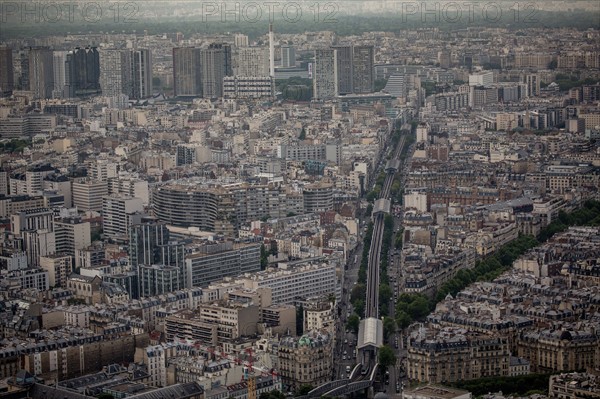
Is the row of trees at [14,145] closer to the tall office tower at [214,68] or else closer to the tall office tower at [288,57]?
the tall office tower at [214,68]

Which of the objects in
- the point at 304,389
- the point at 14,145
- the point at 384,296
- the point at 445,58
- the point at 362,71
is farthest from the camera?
the point at 445,58

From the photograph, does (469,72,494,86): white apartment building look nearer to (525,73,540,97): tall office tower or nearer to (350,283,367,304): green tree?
(525,73,540,97): tall office tower

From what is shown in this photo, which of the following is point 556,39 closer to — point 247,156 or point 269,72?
point 269,72

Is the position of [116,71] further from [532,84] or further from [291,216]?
[291,216]

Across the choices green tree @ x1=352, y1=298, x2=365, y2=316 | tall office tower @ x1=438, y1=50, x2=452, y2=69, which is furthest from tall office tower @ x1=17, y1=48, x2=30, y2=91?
green tree @ x1=352, y1=298, x2=365, y2=316

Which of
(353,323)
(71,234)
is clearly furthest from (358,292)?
(71,234)

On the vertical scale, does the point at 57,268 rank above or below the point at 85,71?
below

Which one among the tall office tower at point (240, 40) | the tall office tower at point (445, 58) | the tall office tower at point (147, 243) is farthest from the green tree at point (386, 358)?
the tall office tower at point (240, 40)

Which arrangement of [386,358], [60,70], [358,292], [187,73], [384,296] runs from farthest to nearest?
[187,73]
[60,70]
[358,292]
[384,296]
[386,358]
